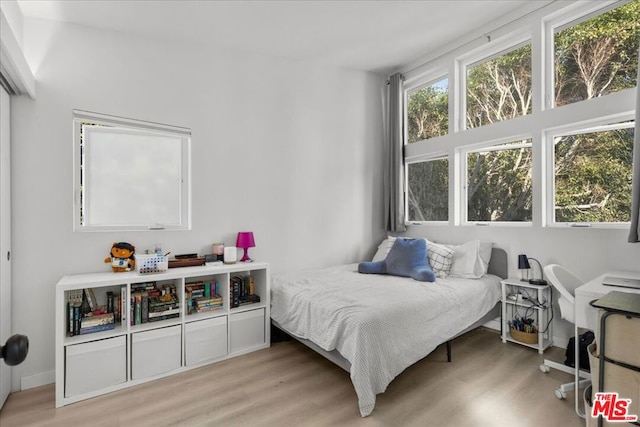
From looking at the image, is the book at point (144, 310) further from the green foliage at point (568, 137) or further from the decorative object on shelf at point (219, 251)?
the green foliage at point (568, 137)

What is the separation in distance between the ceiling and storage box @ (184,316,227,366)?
244 cm

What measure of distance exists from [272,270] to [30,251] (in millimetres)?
1903

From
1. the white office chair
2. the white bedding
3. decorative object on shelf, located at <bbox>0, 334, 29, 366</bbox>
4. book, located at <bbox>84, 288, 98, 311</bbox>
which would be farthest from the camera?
book, located at <bbox>84, 288, 98, 311</bbox>

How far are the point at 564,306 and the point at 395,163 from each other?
2.28m

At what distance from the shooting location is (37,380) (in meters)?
2.27

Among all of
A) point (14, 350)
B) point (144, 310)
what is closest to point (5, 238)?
point (144, 310)

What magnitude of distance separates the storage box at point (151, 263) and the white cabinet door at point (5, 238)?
2.48 ft

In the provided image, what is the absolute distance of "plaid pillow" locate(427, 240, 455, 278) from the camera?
307cm

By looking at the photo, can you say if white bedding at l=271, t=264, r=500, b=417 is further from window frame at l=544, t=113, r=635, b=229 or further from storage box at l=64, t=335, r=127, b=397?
storage box at l=64, t=335, r=127, b=397

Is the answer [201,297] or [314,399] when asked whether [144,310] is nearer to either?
[201,297]

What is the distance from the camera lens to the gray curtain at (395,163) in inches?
154

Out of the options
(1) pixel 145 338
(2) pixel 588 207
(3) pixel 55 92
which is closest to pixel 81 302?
(1) pixel 145 338

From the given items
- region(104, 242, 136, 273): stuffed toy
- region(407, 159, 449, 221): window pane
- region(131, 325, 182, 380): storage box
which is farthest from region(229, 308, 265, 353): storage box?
region(407, 159, 449, 221): window pane

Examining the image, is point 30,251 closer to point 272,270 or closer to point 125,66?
point 125,66
